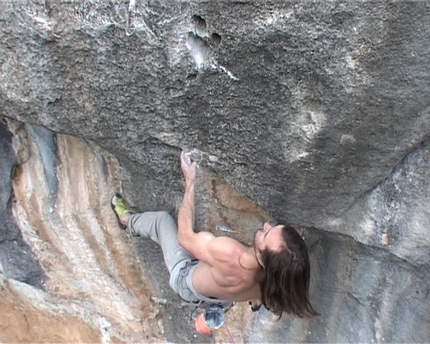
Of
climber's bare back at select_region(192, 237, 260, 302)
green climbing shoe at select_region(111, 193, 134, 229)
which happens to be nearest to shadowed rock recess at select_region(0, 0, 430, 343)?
green climbing shoe at select_region(111, 193, 134, 229)

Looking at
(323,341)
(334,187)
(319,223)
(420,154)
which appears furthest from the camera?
(323,341)

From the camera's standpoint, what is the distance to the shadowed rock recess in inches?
37.0

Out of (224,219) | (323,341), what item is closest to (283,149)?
(224,219)

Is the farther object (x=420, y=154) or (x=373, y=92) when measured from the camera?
(x=420, y=154)

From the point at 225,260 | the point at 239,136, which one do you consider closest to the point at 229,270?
the point at 225,260

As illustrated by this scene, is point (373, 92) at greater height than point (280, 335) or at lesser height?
greater

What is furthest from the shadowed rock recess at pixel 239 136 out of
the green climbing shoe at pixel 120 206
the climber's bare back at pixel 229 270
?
the climber's bare back at pixel 229 270

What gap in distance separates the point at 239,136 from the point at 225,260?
1.24ft

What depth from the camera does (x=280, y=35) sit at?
923 mm

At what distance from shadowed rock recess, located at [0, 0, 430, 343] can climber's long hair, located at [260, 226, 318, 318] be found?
0.40 feet

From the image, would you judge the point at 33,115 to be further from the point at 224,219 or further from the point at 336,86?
the point at 336,86

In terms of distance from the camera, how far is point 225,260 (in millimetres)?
1346

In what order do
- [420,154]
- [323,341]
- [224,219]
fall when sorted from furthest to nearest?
[323,341]
[224,219]
[420,154]

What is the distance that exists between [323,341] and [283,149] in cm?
96
